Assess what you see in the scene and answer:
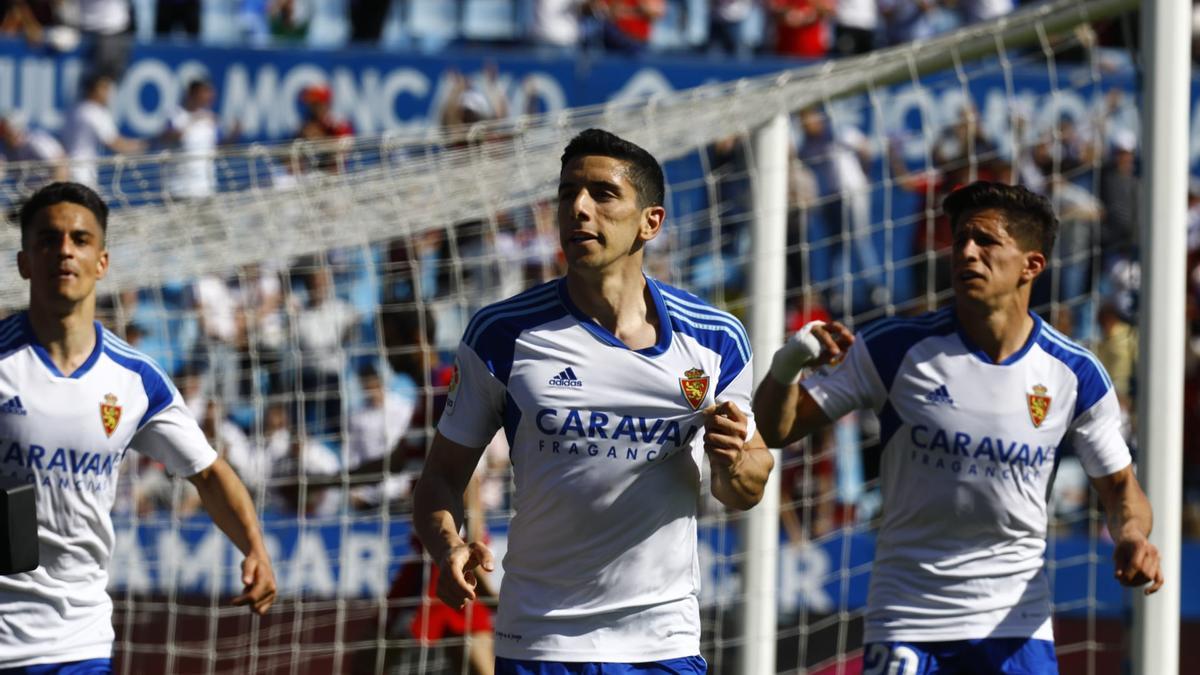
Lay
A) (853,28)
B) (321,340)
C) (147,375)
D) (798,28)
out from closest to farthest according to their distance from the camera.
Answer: (147,375)
(321,340)
(798,28)
(853,28)

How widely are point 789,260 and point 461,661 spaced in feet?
11.9

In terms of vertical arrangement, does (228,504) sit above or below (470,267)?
below

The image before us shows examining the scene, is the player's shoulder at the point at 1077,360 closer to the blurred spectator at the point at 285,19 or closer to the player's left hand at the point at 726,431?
the player's left hand at the point at 726,431

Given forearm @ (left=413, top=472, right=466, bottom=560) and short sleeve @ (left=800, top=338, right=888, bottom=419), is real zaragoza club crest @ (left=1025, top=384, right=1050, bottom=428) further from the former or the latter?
forearm @ (left=413, top=472, right=466, bottom=560)

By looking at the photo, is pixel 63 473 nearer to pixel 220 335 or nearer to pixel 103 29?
pixel 220 335

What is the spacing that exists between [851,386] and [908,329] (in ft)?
0.92

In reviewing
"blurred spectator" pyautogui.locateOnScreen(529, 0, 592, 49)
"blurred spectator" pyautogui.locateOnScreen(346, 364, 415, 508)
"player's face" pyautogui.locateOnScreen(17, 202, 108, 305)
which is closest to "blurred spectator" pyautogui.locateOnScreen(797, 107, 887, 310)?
"blurred spectator" pyautogui.locateOnScreen(529, 0, 592, 49)

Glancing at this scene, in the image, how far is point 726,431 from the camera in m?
4.19

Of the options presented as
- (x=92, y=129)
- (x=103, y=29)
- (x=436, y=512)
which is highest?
(x=103, y=29)

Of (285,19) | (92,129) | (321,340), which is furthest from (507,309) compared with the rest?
(285,19)

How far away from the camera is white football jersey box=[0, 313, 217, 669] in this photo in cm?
523

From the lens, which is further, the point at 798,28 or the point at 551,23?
the point at 798,28

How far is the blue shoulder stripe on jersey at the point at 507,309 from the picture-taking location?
454 cm

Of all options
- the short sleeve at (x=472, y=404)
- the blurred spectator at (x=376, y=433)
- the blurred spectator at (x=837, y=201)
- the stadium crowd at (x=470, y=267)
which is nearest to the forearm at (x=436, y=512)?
the short sleeve at (x=472, y=404)
